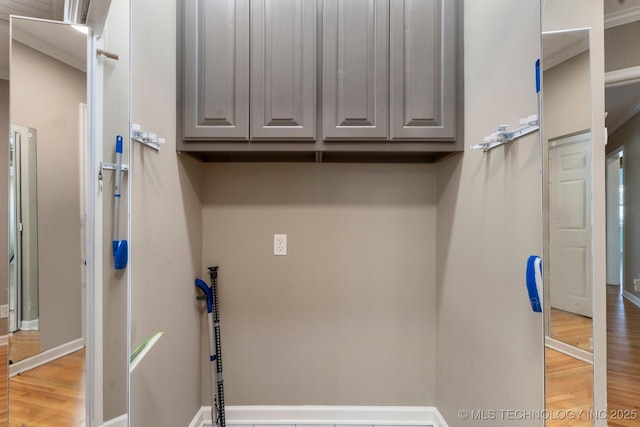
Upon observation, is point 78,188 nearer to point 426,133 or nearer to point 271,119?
point 271,119

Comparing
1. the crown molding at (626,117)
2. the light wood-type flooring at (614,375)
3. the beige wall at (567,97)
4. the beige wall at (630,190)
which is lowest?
the light wood-type flooring at (614,375)

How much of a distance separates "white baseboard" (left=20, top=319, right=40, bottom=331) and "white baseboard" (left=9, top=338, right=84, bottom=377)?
0.18ft

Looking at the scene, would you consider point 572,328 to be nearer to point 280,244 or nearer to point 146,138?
point 280,244

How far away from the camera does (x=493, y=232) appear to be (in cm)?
114

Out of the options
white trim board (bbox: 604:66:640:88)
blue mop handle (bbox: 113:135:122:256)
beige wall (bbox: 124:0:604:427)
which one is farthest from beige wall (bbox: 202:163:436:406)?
white trim board (bbox: 604:66:640:88)

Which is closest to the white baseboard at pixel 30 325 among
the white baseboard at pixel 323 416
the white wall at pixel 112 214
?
the white wall at pixel 112 214

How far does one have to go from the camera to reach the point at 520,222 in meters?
0.97

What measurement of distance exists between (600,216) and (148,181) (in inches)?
58.0

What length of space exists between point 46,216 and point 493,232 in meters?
1.37

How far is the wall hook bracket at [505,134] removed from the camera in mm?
901

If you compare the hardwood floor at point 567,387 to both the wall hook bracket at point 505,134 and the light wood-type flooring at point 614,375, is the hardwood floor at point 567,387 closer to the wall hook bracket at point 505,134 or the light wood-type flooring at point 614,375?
the light wood-type flooring at point 614,375

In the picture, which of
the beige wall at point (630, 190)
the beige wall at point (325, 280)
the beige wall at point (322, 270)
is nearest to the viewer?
the beige wall at point (630, 190)

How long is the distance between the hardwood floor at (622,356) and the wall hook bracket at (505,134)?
55 centimetres

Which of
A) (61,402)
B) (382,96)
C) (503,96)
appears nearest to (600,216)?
(503,96)
